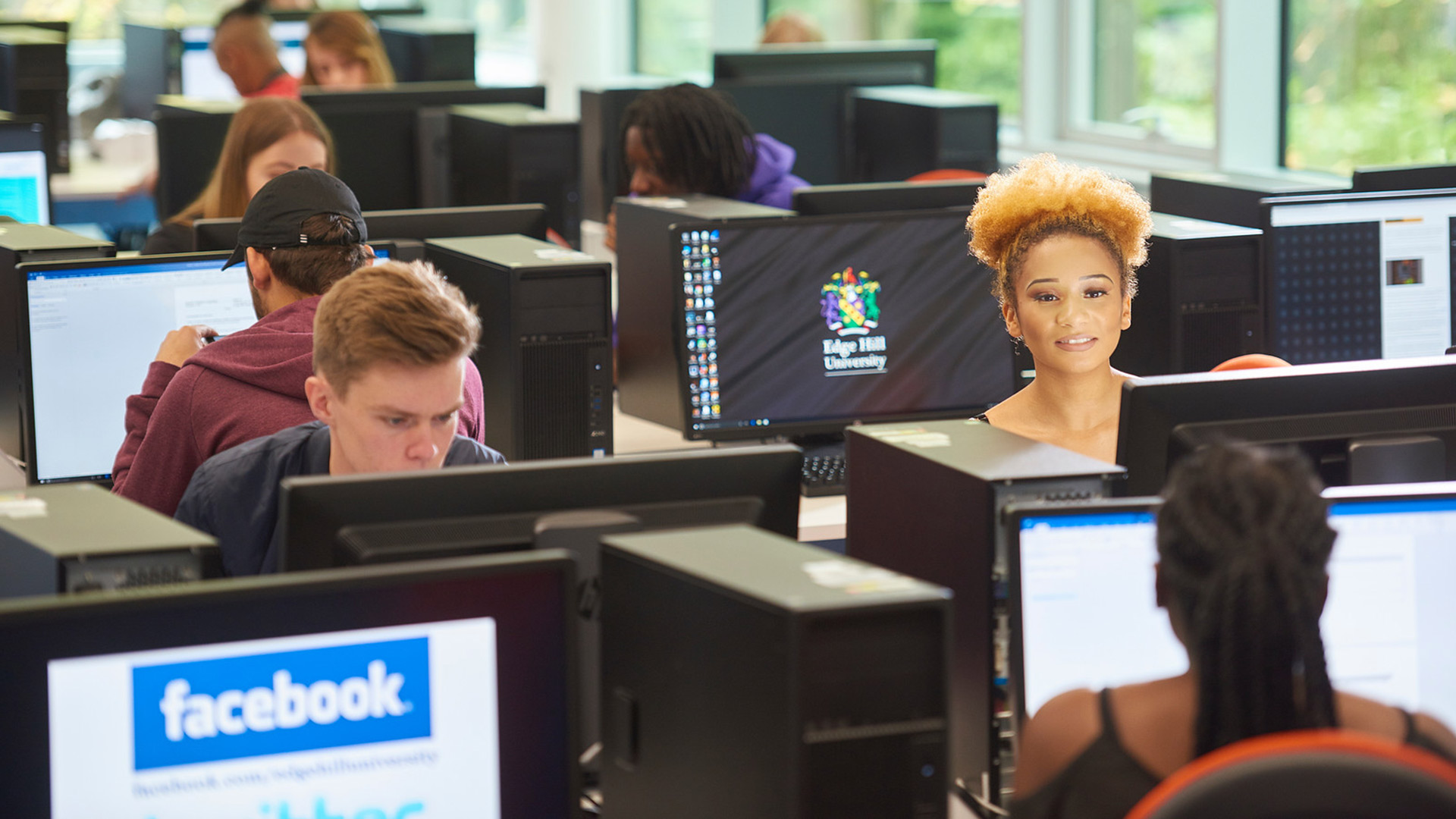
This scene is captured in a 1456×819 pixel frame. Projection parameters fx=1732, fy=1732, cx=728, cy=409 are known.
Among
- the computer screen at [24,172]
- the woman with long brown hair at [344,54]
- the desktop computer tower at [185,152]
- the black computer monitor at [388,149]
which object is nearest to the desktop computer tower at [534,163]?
the black computer monitor at [388,149]

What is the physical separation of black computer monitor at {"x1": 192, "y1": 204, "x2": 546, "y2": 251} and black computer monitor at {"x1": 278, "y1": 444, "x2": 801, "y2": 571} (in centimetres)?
159

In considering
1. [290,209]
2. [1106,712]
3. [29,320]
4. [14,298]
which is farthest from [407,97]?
[1106,712]

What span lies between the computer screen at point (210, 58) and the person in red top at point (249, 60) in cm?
171

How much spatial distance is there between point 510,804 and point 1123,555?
0.58 metres

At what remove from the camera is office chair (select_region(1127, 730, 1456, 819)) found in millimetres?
821

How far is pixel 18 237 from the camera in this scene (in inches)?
118

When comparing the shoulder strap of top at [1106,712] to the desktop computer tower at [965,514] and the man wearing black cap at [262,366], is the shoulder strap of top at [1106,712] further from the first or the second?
the man wearing black cap at [262,366]

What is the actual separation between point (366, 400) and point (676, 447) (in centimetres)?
152

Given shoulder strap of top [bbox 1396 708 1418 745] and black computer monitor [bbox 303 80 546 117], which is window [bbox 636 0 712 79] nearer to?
black computer monitor [bbox 303 80 546 117]

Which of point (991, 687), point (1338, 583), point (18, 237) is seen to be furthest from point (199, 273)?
point (1338, 583)

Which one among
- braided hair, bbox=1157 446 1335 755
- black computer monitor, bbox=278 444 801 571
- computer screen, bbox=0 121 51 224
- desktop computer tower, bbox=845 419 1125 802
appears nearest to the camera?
braided hair, bbox=1157 446 1335 755

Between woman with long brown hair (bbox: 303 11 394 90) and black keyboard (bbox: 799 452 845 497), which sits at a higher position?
woman with long brown hair (bbox: 303 11 394 90)

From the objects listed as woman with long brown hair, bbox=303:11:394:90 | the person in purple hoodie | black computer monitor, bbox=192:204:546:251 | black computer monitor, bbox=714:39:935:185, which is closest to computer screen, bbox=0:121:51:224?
black computer monitor, bbox=192:204:546:251

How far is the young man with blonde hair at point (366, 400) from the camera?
1.76 meters
